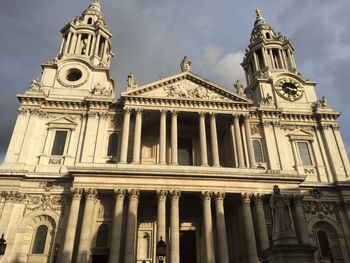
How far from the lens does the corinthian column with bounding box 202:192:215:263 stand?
23.3 metres

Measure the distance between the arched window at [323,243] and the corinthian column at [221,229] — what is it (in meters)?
9.54

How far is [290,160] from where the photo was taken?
106 ft

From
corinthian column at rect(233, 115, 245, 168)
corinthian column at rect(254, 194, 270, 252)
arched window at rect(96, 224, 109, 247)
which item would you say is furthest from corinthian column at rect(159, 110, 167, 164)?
corinthian column at rect(254, 194, 270, 252)

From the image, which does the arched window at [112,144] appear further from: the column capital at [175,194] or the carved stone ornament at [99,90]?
the column capital at [175,194]

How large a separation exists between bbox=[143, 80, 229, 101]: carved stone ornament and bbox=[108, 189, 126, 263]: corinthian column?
11015 millimetres

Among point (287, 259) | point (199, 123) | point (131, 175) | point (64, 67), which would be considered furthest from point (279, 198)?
point (64, 67)

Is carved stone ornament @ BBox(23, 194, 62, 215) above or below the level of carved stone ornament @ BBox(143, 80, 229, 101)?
below

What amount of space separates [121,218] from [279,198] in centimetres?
1233

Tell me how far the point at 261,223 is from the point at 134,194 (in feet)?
31.7

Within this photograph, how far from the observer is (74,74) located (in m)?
36.7

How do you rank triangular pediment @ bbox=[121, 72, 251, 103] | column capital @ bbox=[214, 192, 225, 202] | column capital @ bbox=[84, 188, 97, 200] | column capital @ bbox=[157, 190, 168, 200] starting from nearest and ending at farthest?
column capital @ bbox=[84, 188, 97, 200] → column capital @ bbox=[157, 190, 168, 200] → column capital @ bbox=[214, 192, 225, 202] → triangular pediment @ bbox=[121, 72, 251, 103]

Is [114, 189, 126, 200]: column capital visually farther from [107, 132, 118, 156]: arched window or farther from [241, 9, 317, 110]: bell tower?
[241, 9, 317, 110]: bell tower

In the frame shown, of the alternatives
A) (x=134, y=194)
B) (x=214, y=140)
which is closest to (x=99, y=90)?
(x=214, y=140)

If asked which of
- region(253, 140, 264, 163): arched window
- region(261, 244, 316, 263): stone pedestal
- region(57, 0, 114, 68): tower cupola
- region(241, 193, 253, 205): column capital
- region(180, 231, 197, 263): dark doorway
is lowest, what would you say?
region(261, 244, 316, 263): stone pedestal
